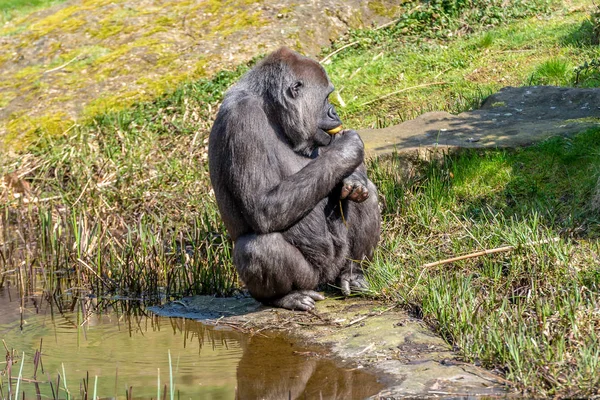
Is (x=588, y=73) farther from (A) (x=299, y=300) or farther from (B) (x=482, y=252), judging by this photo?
(A) (x=299, y=300)

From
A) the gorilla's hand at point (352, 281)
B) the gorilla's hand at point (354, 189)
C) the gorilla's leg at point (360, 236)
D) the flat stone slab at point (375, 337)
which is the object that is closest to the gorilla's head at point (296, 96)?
the gorilla's hand at point (354, 189)

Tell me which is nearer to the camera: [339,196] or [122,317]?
[339,196]

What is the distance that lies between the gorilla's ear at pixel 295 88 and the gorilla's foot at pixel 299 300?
1.35 metres

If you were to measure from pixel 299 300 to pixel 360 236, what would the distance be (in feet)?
2.08

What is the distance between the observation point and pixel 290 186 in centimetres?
520

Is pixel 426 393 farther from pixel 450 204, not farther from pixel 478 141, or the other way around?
pixel 478 141

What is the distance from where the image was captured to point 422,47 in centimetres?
1121

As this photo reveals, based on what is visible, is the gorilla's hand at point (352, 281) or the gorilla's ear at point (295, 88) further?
the gorilla's hand at point (352, 281)

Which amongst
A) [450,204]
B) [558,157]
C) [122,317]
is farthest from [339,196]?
[558,157]

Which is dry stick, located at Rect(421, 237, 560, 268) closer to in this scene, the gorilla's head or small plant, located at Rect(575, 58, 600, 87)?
the gorilla's head

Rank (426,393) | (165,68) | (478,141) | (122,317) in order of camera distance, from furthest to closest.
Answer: (165,68) < (478,141) < (122,317) < (426,393)

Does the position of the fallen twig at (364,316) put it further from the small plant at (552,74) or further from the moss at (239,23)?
the moss at (239,23)

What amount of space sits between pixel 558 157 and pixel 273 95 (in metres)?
2.72

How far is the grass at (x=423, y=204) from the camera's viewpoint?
4465 mm
